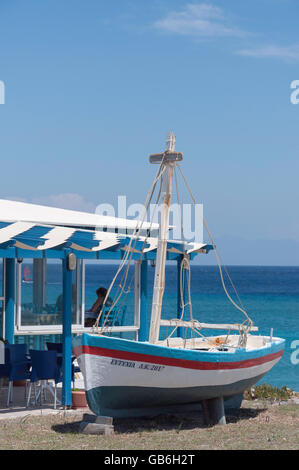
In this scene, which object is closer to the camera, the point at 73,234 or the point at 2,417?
the point at 2,417

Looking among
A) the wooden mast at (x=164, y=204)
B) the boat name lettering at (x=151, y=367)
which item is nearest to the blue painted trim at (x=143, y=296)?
the wooden mast at (x=164, y=204)

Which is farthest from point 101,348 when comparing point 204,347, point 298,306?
point 298,306

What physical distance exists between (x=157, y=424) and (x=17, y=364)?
7.95 ft

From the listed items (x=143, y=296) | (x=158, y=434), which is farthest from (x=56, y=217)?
(x=158, y=434)

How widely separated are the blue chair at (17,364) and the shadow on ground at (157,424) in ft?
4.97

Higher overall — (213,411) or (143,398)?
(143,398)

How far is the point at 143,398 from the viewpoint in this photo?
9.05 metres

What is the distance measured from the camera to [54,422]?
9.55 m

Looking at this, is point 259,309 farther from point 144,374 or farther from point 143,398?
point 144,374

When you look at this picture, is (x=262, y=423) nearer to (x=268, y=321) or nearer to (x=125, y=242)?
(x=125, y=242)

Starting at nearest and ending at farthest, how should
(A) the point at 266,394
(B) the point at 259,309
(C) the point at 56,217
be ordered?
1. (A) the point at 266,394
2. (C) the point at 56,217
3. (B) the point at 259,309

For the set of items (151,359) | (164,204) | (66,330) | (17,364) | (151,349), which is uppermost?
(164,204)

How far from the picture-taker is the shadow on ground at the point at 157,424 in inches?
362

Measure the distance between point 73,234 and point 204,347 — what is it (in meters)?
2.77
